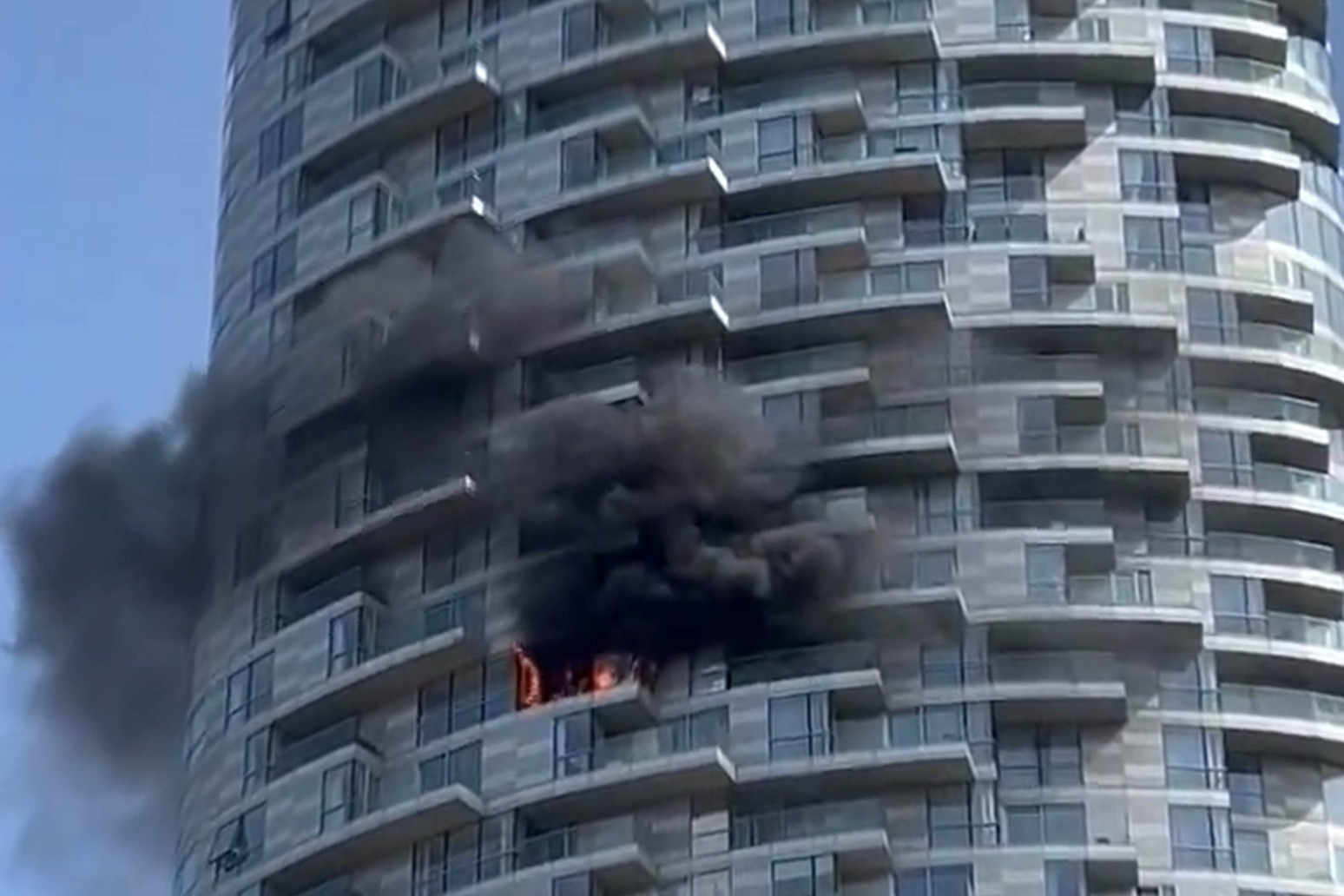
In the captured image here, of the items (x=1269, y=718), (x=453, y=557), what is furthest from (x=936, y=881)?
(x=453, y=557)

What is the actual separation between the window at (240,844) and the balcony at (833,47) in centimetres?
2410

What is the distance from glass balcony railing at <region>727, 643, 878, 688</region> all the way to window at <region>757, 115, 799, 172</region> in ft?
46.3

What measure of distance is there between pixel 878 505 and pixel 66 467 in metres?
29.9

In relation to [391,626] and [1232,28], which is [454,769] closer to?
[391,626]

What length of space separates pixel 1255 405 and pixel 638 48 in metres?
19.5

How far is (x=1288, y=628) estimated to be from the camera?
9012 cm

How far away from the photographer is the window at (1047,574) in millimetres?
88312

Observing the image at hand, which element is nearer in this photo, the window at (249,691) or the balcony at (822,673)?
the balcony at (822,673)

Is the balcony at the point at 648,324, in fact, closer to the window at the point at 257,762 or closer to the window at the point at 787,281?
the window at the point at 787,281

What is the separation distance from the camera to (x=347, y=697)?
3580 inches

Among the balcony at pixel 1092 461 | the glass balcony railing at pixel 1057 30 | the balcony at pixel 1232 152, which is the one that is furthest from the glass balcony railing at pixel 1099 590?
the glass balcony railing at pixel 1057 30

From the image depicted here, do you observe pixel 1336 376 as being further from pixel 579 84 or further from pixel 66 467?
pixel 66 467

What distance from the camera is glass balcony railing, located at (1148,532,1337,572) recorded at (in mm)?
90062

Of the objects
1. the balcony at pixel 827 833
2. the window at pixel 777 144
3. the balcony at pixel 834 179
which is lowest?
the balcony at pixel 827 833
